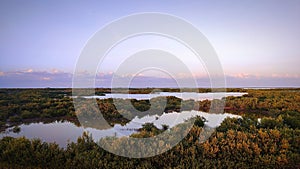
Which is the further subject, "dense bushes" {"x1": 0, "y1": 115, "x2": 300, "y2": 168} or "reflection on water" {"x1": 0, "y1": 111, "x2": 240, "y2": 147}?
"reflection on water" {"x1": 0, "y1": 111, "x2": 240, "y2": 147}

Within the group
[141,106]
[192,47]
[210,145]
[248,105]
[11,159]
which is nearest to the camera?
[11,159]

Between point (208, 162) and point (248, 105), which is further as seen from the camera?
point (248, 105)

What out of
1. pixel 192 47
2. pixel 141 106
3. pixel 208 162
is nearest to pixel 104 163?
pixel 208 162

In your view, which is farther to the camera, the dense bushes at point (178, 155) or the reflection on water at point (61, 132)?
the reflection on water at point (61, 132)

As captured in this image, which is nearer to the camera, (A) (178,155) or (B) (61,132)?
(A) (178,155)

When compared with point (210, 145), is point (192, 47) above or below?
above

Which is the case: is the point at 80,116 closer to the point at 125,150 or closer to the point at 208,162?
the point at 125,150

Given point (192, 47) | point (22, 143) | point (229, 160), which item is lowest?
point (229, 160)

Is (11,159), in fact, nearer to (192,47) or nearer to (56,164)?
(56,164)

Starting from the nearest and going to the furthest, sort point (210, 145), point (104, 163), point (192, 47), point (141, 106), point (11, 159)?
point (104, 163) → point (11, 159) → point (210, 145) → point (192, 47) → point (141, 106)

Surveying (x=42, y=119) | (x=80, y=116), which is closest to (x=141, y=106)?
(x=80, y=116)
